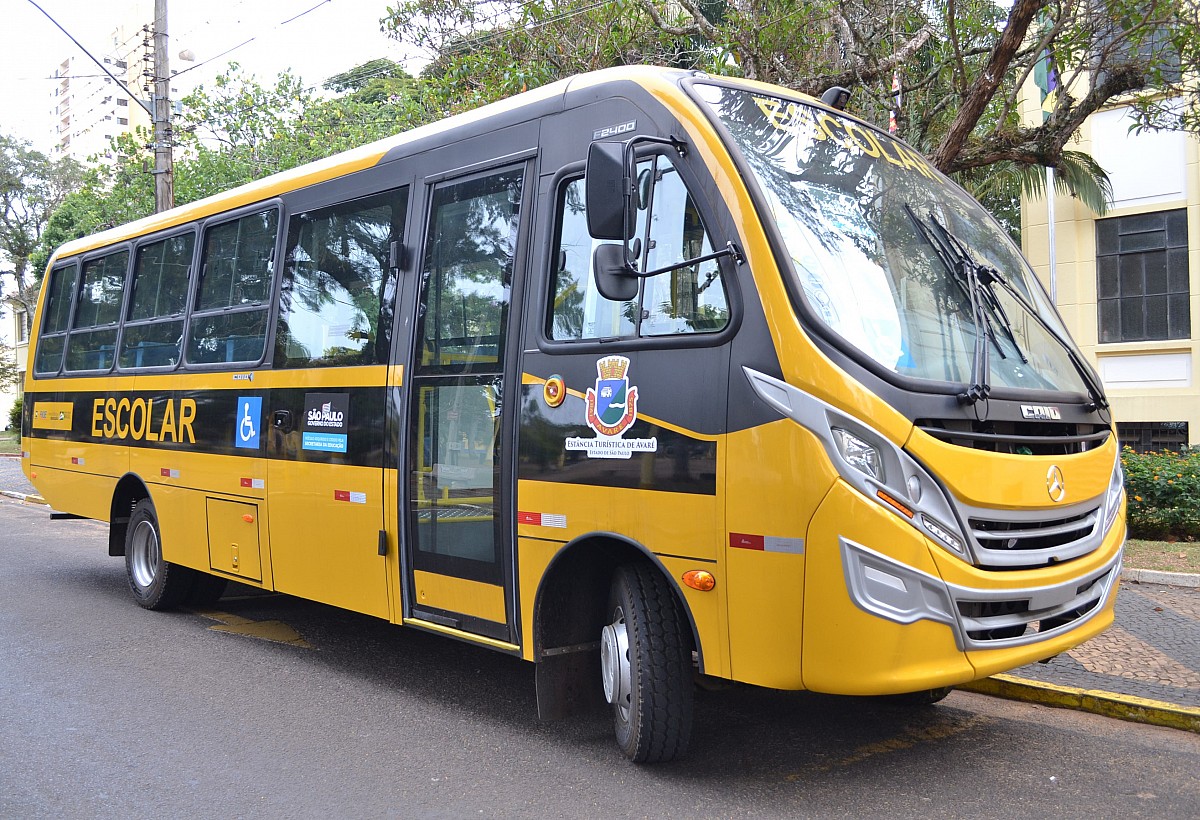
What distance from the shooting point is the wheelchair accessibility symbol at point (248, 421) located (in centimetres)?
734

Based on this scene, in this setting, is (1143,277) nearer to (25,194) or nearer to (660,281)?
(660,281)

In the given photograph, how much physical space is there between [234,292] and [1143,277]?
15626 millimetres

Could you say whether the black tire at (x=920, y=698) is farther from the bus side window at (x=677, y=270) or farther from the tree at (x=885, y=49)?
the tree at (x=885, y=49)

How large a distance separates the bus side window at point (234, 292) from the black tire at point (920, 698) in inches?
181

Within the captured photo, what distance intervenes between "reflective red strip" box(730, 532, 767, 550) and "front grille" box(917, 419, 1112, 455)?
734 millimetres

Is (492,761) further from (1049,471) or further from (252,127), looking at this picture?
(252,127)

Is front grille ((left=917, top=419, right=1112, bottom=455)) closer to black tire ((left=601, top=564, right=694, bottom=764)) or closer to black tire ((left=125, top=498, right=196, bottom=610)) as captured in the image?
black tire ((left=601, top=564, right=694, bottom=764))

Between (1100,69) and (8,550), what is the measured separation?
42.3 ft

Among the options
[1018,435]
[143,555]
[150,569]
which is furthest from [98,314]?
[1018,435]

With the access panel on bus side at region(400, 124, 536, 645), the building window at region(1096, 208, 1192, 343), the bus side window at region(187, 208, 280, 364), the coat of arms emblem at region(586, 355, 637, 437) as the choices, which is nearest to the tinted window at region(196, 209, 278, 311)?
the bus side window at region(187, 208, 280, 364)

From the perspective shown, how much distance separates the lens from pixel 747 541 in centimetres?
423

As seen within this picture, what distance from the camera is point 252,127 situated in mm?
26297

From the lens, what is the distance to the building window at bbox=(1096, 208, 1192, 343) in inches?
698

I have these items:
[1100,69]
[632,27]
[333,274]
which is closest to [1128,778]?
[333,274]
